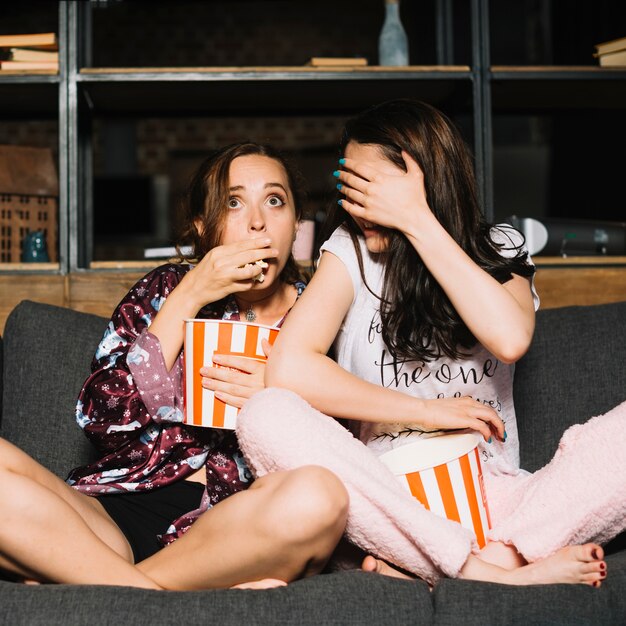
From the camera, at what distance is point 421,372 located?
1411 mm

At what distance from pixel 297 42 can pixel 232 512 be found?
508cm

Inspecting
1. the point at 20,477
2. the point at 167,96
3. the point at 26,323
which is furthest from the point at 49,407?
the point at 167,96

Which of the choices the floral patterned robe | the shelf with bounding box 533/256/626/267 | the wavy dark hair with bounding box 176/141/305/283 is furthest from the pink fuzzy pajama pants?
the shelf with bounding box 533/256/626/267

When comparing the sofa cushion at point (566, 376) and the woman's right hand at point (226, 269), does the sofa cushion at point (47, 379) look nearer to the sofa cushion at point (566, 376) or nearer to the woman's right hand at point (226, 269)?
the woman's right hand at point (226, 269)

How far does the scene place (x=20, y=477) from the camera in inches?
43.3

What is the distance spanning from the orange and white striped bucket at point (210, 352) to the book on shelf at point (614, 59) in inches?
55.6

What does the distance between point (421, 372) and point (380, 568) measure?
387 millimetres

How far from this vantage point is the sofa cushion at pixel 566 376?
1.66 meters

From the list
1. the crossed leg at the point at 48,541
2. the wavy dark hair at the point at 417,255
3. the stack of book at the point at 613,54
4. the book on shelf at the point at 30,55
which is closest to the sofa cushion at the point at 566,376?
the wavy dark hair at the point at 417,255

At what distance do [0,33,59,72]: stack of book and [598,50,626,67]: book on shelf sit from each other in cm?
148

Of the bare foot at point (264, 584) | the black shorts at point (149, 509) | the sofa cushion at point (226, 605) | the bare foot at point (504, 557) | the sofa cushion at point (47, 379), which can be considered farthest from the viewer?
the sofa cushion at point (47, 379)

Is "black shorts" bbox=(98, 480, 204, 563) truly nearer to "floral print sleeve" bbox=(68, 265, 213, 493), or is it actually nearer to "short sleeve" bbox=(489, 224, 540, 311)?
"floral print sleeve" bbox=(68, 265, 213, 493)

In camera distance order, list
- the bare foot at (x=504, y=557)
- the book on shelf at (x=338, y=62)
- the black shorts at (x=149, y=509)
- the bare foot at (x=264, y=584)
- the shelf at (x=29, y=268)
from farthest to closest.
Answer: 1. the book on shelf at (x=338, y=62)
2. the shelf at (x=29, y=268)
3. the black shorts at (x=149, y=509)
4. the bare foot at (x=504, y=557)
5. the bare foot at (x=264, y=584)

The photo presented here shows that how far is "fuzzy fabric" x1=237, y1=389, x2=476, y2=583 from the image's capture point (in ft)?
3.57
